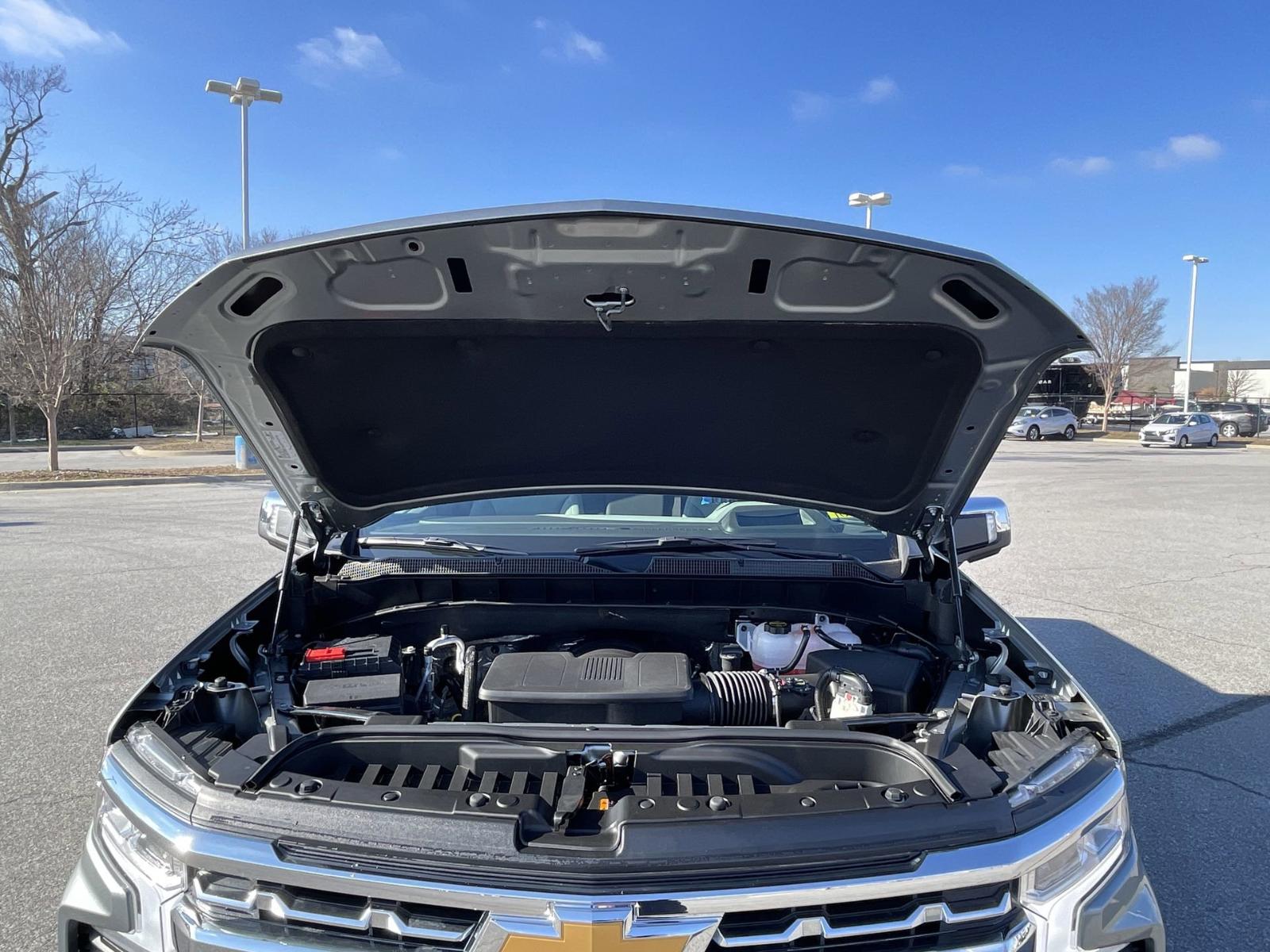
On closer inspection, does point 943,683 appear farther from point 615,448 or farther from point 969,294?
point 615,448

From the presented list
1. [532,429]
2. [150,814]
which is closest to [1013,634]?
[532,429]

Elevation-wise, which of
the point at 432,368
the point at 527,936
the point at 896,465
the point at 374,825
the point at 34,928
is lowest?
the point at 34,928

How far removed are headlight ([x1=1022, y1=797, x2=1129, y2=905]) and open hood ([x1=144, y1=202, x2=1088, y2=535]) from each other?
1.18 metres

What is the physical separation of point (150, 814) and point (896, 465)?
2.32 metres

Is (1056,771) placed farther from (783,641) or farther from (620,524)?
(620,524)

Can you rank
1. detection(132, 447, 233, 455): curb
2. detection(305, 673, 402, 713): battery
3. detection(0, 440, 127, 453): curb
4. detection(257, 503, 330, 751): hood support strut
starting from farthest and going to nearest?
detection(0, 440, 127, 453): curb, detection(132, 447, 233, 455): curb, detection(305, 673, 402, 713): battery, detection(257, 503, 330, 751): hood support strut

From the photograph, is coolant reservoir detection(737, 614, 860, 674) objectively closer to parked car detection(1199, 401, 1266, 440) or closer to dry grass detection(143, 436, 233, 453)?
dry grass detection(143, 436, 233, 453)

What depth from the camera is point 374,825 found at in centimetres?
146

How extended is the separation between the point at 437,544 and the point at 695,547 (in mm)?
998

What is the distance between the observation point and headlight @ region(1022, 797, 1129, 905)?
1467 mm

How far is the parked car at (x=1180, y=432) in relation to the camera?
29406 millimetres

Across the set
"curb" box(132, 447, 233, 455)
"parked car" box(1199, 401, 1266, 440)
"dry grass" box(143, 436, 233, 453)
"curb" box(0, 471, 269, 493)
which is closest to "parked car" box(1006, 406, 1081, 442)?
"parked car" box(1199, 401, 1266, 440)

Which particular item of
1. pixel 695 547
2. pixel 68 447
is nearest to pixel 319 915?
pixel 695 547

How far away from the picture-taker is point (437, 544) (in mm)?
3025
